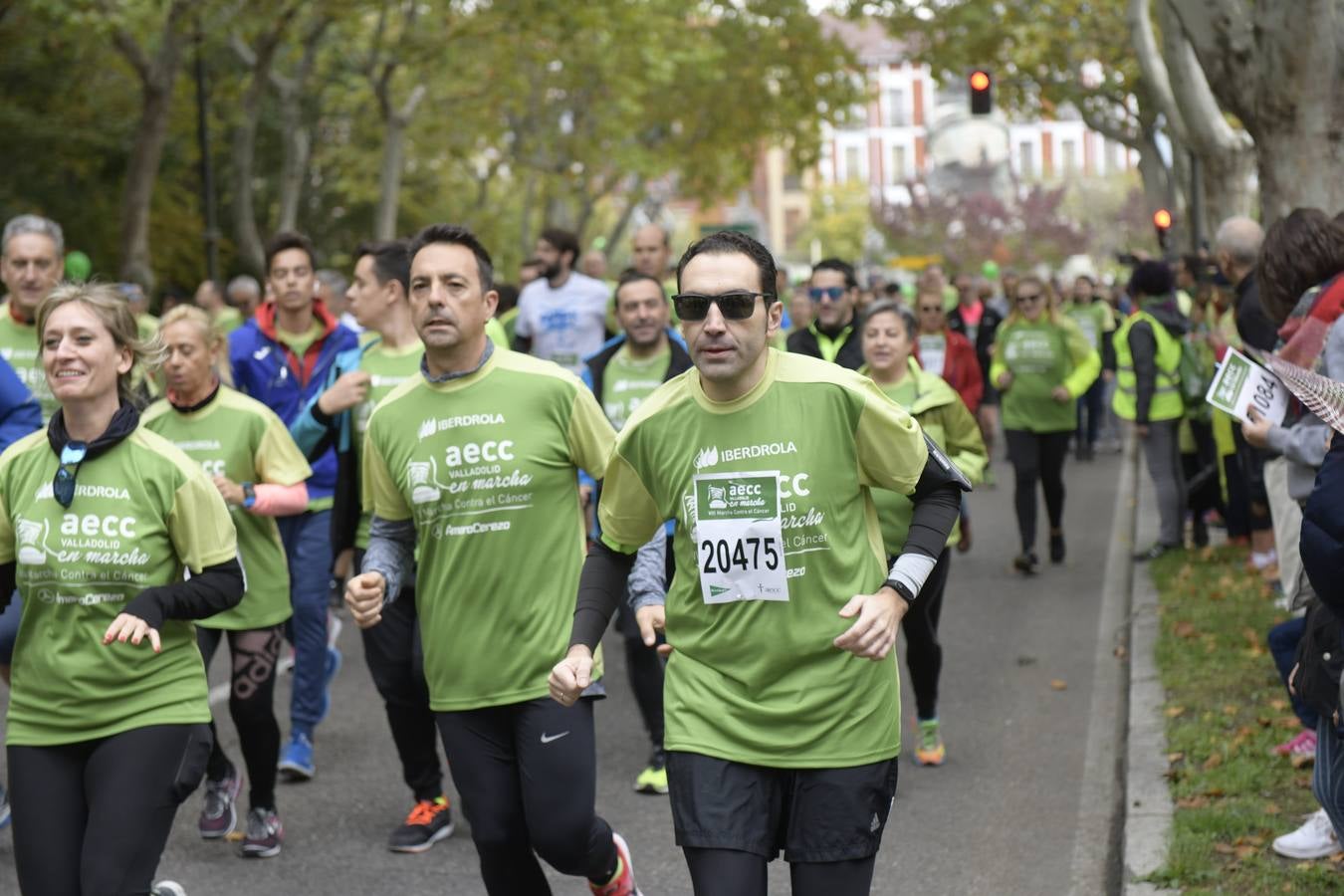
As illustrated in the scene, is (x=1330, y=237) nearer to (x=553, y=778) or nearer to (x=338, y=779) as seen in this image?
(x=553, y=778)

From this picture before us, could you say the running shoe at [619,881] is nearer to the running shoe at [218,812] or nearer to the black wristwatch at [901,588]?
the black wristwatch at [901,588]

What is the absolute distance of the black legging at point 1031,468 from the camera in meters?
13.0

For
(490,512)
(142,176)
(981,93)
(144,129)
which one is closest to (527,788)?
(490,512)

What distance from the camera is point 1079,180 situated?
9969 centimetres

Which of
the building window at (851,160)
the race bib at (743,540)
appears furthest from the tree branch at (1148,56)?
the building window at (851,160)

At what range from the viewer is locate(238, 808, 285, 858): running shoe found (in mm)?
6611

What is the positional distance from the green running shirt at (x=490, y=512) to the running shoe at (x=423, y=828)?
5.66 feet

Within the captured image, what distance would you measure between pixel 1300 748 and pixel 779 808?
3.61m

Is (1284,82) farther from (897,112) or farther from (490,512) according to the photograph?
(897,112)

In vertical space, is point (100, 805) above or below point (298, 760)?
above

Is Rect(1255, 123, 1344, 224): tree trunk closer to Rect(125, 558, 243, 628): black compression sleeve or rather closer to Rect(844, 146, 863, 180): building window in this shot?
Rect(125, 558, 243, 628): black compression sleeve

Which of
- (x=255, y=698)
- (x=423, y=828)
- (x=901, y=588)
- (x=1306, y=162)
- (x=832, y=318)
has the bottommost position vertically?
(x=423, y=828)

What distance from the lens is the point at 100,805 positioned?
4453 mm

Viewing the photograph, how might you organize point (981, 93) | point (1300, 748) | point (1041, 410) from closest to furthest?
1. point (1300, 748)
2. point (1041, 410)
3. point (981, 93)
